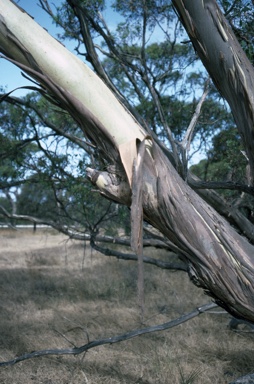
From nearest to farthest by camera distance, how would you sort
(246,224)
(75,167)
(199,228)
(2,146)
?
(199,228) < (246,224) < (75,167) < (2,146)

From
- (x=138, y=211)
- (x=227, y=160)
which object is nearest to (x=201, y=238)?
(x=138, y=211)

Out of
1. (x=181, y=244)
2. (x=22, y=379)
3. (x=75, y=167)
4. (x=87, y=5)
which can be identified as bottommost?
(x=22, y=379)

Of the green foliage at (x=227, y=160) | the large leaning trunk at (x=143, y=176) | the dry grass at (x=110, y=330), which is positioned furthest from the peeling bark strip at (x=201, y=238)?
the green foliage at (x=227, y=160)

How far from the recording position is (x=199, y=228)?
1.76 metres

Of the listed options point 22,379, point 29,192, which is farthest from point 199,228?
point 29,192

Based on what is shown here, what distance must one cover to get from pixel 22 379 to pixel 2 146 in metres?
4.03

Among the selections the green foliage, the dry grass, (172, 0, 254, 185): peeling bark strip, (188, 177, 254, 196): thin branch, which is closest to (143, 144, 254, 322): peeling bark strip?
(172, 0, 254, 185): peeling bark strip

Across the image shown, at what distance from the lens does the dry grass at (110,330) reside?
4.68 metres

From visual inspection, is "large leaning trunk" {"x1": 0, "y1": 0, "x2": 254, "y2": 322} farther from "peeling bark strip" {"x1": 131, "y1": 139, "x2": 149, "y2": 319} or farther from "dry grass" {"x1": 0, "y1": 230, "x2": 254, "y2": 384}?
"dry grass" {"x1": 0, "y1": 230, "x2": 254, "y2": 384}

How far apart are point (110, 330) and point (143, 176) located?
4.95m

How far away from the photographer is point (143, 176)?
175cm

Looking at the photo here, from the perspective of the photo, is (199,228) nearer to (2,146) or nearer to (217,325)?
(217,325)

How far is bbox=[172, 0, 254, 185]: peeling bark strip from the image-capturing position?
7.00 ft

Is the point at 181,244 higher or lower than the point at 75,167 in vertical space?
lower
